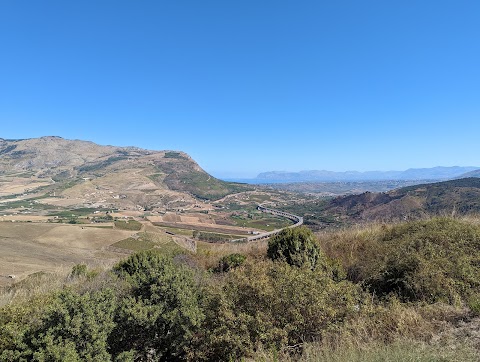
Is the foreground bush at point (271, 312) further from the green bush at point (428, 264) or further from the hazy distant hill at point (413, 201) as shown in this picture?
the hazy distant hill at point (413, 201)

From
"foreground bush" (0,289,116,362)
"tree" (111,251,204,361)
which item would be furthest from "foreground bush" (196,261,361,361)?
"foreground bush" (0,289,116,362)

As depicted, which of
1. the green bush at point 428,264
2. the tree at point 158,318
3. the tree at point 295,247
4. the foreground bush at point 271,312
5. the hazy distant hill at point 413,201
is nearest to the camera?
the foreground bush at point 271,312

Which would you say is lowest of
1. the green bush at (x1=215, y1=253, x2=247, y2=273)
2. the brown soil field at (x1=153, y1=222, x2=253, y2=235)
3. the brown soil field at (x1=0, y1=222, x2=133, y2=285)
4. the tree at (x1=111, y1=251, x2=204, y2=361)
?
the brown soil field at (x1=153, y1=222, x2=253, y2=235)

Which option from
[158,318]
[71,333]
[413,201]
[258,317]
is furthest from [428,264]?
[413,201]

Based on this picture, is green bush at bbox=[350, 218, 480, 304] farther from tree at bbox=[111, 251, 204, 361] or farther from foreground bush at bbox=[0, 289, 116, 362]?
foreground bush at bbox=[0, 289, 116, 362]

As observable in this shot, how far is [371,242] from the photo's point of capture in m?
10.9

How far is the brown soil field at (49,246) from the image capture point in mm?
38656

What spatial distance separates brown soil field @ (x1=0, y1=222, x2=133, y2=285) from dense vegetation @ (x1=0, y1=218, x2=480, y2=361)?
31.4m

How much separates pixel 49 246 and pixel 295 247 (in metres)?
60.8

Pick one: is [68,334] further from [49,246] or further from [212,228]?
[212,228]

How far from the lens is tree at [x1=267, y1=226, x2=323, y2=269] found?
381 inches

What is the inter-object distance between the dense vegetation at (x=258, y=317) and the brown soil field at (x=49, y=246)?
3141 cm

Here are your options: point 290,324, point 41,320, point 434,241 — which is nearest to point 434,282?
point 434,241

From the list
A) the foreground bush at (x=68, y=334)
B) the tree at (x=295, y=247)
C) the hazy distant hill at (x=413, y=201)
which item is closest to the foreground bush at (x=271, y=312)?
the foreground bush at (x=68, y=334)
